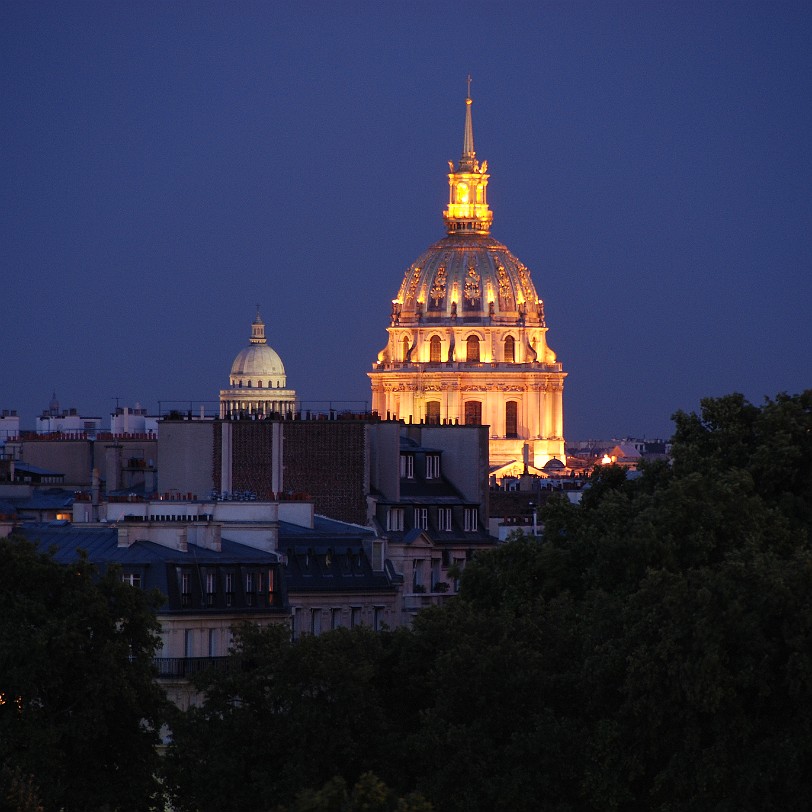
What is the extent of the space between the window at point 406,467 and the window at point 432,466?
80 centimetres

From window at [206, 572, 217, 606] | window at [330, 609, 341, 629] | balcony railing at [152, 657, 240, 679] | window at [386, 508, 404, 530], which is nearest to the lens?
balcony railing at [152, 657, 240, 679]

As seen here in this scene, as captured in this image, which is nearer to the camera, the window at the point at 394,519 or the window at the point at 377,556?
the window at the point at 377,556

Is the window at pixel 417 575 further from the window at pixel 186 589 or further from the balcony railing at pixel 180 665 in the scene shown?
the balcony railing at pixel 180 665

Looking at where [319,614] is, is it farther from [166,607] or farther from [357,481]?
[357,481]

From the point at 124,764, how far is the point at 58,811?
2.62m

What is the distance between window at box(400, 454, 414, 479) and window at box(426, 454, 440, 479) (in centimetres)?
80

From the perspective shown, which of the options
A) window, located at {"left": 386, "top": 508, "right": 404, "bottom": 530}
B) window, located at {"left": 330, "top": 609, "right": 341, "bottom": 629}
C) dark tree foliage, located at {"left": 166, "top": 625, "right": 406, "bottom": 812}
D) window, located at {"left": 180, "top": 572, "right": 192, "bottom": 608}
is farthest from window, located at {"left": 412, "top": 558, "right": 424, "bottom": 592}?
dark tree foliage, located at {"left": 166, "top": 625, "right": 406, "bottom": 812}

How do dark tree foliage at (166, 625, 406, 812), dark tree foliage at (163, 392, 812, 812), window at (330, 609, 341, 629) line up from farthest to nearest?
window at (330, 609, 341, 629) → dark tree foliage at (166, 625, 406, 812) → dark tree foliage at (163, 392, 812, 812)

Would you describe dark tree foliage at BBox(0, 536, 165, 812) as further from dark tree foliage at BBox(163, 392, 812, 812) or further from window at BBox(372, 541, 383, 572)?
window at BBox(372, 541, 383, 572)

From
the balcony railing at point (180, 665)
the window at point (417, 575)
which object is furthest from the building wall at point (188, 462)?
the balcony railing at point (180, 665)

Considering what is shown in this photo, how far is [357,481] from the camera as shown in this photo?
392 ft

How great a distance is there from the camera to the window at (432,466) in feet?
410

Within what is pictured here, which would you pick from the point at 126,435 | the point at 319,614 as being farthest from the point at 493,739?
the point at 126,435

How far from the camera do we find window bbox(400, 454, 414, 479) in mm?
123375
